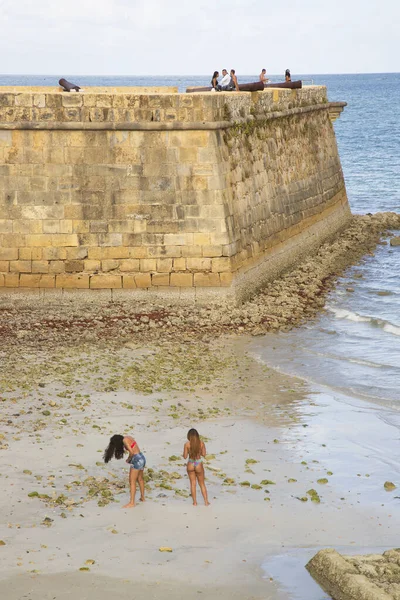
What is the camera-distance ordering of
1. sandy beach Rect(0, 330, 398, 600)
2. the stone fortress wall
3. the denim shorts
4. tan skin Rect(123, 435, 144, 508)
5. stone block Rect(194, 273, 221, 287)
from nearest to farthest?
1. sandy beach Rect(0, 330, 398, 600)
2. tan skin Rect(123, 435, 144, 508)
3. the denim shorts
4. the stone fortress wall
5. stone block Rect(194, 273, 221, 287)

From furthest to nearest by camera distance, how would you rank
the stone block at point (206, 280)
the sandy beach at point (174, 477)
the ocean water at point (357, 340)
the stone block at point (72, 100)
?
the stone block at point (206, 280)
the stone block at point (72, 100)
the ocean water at point (357, 340)
the sandy beach at point (174, 477)

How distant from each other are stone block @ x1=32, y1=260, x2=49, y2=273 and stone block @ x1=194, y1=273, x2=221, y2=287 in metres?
2.53

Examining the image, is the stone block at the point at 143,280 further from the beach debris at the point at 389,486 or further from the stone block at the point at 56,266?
the beach debris at the point at 389,486

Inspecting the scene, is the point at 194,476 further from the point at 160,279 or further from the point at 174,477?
the point at 160,279

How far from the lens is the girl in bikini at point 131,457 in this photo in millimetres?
9852

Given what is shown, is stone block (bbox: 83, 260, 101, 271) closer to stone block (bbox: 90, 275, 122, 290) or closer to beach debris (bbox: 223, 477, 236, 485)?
stone block (bbox: 90, 275, 122, 290)

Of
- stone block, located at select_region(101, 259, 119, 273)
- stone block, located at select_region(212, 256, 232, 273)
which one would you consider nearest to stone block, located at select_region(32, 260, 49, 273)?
stone block, located at select_region(101, 259, 119, 273)

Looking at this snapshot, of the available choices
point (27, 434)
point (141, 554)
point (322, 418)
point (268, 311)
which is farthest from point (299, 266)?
point (141, 554)

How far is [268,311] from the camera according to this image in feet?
59.2

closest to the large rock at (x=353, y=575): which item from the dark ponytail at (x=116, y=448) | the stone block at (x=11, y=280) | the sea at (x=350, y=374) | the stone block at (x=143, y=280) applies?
the sea at (x=350, y=374)

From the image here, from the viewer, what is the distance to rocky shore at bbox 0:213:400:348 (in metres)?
16.1

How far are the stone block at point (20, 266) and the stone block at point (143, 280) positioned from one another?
1824 mm

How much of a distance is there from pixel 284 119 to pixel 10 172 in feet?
26.8

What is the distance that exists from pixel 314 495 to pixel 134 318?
23.4ft
